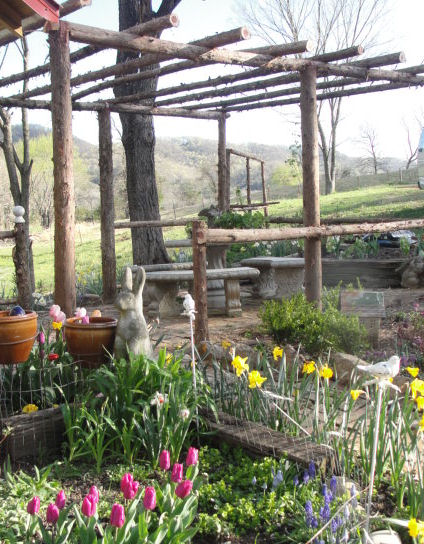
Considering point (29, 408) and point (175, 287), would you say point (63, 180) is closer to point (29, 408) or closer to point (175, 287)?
point (29, 408)

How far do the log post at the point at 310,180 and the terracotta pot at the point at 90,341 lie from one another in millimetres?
3291

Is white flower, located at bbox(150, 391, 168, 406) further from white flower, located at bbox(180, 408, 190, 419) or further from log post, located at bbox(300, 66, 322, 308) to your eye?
log post, located at bbox(300, 66, 322, 308)

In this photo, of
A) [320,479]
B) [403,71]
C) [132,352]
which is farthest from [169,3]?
[320,479]

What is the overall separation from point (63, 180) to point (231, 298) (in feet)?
9.54

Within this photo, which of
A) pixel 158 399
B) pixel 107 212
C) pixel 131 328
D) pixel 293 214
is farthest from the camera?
pixel 293 214

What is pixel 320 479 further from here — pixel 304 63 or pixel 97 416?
pixel 304 63

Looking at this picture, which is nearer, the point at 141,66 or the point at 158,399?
the point at 158,399

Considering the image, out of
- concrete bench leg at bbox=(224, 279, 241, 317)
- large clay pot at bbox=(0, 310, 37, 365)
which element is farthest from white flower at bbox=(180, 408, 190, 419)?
concrete bench leg at bbox=(224, 279, 241, 317)

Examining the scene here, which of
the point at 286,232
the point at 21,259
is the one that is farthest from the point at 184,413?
the point at 21,259

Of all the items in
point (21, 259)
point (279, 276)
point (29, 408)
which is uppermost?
point (21, 259)

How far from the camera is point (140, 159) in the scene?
980cm

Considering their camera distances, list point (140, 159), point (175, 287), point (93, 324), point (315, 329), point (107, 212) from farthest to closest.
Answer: point (140, 159), point (107, 212), point (175, 287), point (315, 329), point (93, 324)

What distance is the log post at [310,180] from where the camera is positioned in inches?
262

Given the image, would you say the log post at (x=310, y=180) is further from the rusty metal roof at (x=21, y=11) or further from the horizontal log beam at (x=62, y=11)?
the rusty metal roof at (x=21, y=11)
